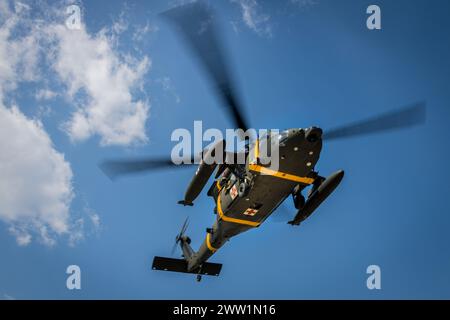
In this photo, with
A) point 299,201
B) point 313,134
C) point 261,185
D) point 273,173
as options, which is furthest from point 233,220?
point 313,134

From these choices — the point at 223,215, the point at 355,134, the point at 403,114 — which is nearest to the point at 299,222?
the point at 223,215

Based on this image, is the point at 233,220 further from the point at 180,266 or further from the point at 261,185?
the point at 180,266

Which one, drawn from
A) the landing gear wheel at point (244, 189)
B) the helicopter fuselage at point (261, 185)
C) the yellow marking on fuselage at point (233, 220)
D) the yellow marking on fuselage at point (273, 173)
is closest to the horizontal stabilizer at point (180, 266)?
the helicopter fuselage at point (261, 185)

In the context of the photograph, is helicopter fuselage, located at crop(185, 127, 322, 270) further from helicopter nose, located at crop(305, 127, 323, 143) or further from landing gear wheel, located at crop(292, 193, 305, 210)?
landing gear wheel, located at crop(292, 193, 305, 210)

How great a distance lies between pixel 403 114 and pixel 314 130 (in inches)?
113

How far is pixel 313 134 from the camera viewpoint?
46.5 ft

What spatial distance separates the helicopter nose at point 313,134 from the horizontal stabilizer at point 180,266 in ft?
33.8

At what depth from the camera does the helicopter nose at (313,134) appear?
14156mm

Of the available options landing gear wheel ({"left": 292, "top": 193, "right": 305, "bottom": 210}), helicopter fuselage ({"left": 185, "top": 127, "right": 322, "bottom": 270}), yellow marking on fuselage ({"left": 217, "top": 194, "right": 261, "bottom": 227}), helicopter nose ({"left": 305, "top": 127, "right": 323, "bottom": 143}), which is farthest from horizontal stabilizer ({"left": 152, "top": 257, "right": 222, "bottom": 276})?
helicopter nose ({"left": 305, "top": 127, "right": 323, "bottom": 143})

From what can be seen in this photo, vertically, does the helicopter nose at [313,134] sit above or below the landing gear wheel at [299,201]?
above

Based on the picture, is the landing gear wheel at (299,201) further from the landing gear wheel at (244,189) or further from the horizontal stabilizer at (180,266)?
the horizontal stabilizer at (180,266)

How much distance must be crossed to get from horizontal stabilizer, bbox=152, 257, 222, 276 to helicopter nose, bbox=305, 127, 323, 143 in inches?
405

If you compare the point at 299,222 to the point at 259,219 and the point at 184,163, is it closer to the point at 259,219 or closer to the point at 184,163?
the point at 259,219

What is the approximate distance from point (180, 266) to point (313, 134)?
34.9 feet
